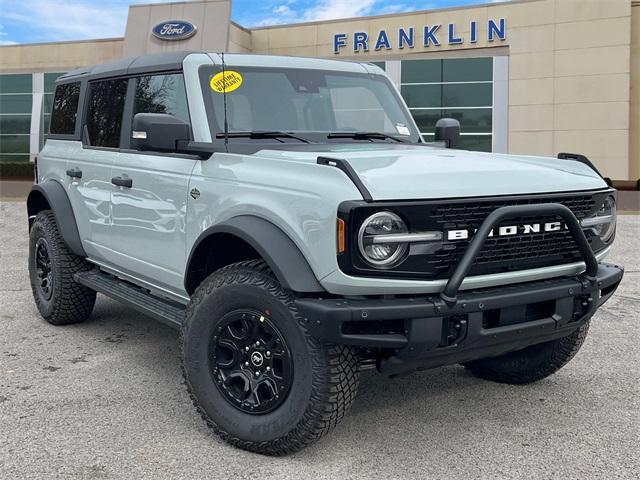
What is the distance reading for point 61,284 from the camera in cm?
555

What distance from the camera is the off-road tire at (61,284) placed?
18.1 feet

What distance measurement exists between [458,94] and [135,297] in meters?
28.0

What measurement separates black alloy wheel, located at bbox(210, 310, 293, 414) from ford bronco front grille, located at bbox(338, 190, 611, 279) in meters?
0.59

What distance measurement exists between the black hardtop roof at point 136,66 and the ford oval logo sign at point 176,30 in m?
28.8

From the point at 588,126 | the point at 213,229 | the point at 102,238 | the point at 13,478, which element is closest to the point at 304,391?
the point at 213,229

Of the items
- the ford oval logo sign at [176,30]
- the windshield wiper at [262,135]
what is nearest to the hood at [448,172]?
the windshield wiper at [262,135]

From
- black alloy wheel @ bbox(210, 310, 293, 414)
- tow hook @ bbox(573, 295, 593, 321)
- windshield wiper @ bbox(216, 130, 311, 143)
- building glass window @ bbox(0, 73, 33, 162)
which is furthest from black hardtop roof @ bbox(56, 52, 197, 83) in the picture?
building glass window @ bbox(0, 73, 33, 162)

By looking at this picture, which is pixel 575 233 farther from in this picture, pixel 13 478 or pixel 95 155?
pixel 95 155

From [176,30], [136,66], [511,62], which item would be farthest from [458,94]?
[136,66]

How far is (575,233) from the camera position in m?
3.35

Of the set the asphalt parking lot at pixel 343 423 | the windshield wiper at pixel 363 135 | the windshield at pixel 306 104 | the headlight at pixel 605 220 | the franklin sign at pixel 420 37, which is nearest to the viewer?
the asphalt parking lot at pixel 343 423

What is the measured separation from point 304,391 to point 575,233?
1449 mm

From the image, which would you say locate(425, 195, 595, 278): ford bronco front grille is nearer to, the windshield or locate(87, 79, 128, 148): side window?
the windshield

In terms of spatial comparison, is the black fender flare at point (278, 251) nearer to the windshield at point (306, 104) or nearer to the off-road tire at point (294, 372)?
the off-road tire at point (294, 372)
